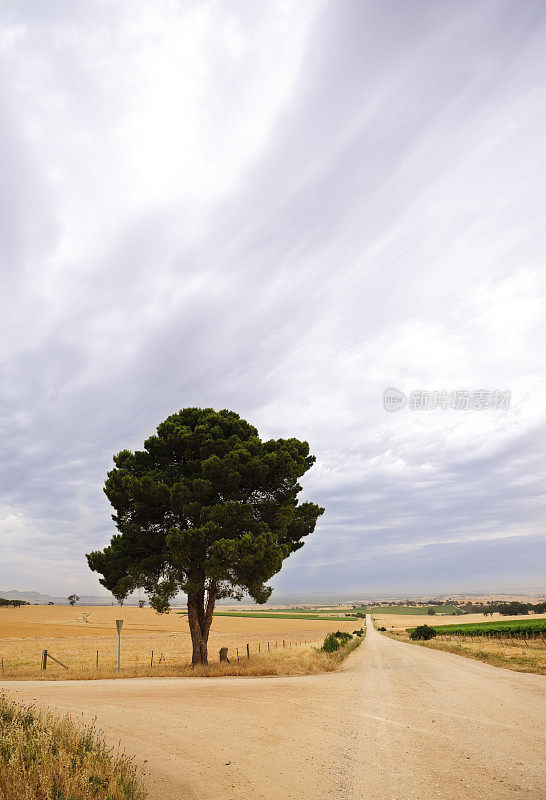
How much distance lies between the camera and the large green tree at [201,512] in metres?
24.6

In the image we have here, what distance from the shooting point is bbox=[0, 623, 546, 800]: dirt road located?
308 inches

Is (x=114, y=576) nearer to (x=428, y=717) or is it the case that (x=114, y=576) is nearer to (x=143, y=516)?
(x=143, y=516)

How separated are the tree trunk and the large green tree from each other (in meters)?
0.05

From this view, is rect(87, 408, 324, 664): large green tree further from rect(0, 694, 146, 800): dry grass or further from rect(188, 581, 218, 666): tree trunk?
rect(0, 694, 146, 800): dry grass

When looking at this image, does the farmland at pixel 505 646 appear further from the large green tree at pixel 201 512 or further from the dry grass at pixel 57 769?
the dry grass at pixel 57 769

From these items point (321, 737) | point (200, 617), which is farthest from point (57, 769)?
point (200, 617)

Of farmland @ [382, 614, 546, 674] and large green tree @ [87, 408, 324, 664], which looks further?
farmland @ [382, 614, 546, 674]

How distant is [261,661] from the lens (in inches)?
1049

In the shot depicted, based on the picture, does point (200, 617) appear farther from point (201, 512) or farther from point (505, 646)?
point (505, 646)

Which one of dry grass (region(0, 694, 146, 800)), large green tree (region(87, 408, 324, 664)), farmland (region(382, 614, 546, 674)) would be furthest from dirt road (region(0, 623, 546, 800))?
farmland (region(382, 614, 546, 674))

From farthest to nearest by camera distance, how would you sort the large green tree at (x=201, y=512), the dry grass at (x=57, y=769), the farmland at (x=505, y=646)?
1. the farmland at (x=505, y=646)
2. the large green tree at (x=201, y=512)
3. the dry grass at (x=57, y=769)

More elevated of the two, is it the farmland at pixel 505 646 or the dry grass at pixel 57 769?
the dry grass at pixel 57 769

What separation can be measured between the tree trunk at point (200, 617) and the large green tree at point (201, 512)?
53 mm

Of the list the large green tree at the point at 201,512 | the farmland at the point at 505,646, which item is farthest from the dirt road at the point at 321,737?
the farmland at the point at 505,646
